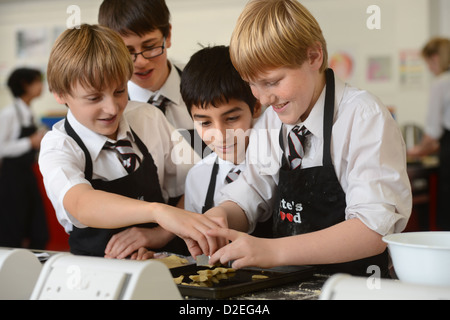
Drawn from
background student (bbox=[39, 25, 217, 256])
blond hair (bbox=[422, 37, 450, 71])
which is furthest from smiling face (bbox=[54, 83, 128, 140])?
blond hair (bbox=[422, 37, 450, 71])

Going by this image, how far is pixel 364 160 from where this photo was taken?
1.21m

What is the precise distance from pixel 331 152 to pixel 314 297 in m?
0.41

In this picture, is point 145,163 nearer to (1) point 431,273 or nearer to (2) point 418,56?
(1) point 431,273

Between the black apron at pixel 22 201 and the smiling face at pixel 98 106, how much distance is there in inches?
126

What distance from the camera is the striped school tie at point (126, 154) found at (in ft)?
5.09

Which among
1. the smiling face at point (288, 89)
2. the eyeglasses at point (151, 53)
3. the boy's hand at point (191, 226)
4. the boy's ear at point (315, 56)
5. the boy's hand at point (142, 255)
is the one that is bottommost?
the boy's hand at point (142, 255)

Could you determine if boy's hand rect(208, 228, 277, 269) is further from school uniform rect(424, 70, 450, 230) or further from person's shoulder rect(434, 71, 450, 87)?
person's shoulder rect(434, 71, 450, 87)

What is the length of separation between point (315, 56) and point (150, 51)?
2.12ft

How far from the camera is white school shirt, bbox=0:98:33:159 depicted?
441cm

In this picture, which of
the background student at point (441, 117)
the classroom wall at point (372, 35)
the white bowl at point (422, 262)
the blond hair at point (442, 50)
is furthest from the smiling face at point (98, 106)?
the classroom wall at point (372, 35)

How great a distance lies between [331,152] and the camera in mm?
1313

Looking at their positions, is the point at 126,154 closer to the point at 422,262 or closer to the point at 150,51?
the point at 150,51

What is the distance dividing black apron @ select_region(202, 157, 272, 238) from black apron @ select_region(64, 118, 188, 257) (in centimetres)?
14

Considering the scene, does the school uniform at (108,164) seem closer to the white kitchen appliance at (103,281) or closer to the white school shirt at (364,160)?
the white school shirt at (364,160)
